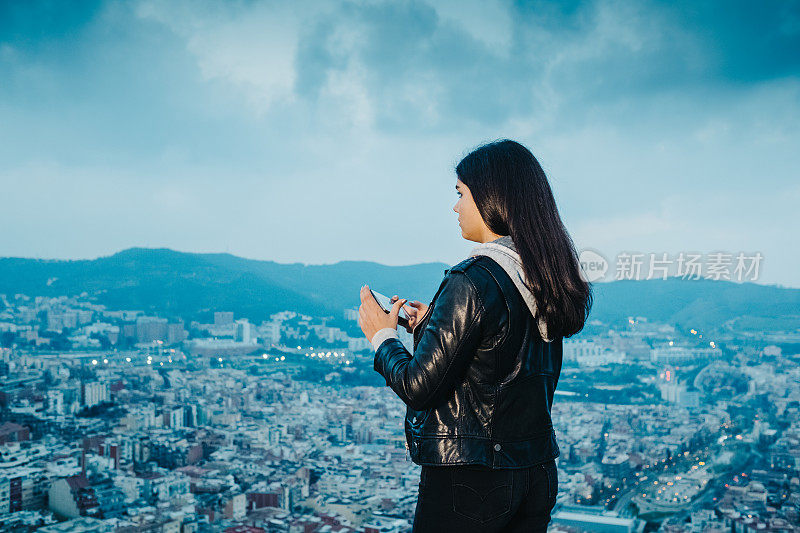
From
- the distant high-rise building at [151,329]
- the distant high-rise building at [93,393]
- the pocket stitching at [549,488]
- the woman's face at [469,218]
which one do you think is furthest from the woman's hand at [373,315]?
the distant high-rise building at [151,329]

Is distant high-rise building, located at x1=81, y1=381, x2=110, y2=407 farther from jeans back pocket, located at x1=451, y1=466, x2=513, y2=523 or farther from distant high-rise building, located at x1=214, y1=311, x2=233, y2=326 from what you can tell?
jeans back pocket, located at x1=451, y1=466, x2=513, y2=523

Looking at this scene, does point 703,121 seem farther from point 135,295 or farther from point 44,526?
point 135,295

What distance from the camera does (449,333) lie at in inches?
25.0

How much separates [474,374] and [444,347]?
0.19 ft

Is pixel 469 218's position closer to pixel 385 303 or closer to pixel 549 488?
pixel 385 303

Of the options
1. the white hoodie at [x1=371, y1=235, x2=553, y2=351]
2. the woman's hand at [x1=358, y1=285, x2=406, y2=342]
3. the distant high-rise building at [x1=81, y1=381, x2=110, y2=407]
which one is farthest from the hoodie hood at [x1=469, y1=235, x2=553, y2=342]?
the distant high-rise building at [x1=81, y1=381, x2=110, y2=407]

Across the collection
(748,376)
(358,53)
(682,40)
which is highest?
(358,53)

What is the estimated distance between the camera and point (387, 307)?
782mm

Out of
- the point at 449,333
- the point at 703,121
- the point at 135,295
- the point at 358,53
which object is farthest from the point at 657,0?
the point at 135,295

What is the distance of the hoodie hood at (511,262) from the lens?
2.22 ft

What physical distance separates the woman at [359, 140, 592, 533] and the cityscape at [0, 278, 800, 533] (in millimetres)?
2884

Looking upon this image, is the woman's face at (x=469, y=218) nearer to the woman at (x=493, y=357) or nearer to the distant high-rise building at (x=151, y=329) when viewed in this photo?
the woman at (x=493, y=357)

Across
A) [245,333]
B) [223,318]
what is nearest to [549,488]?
[245,333]

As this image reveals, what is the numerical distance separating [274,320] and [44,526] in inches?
183
